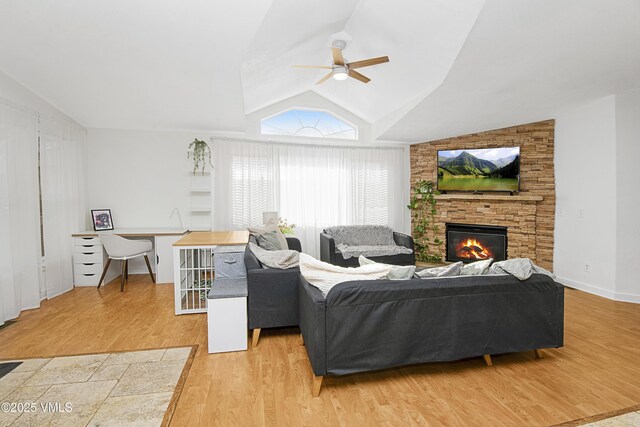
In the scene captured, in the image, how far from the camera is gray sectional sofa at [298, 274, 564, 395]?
6.93ft

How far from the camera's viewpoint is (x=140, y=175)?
542 centimetres

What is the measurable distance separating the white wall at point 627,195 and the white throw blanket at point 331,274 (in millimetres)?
3715

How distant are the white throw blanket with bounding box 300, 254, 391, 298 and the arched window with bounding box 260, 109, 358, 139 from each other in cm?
425

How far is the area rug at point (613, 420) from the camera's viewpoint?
1.85m

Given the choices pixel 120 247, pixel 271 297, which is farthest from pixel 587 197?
pixel 120 247

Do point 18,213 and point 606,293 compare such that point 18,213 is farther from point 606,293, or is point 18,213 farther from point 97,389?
point 606,293

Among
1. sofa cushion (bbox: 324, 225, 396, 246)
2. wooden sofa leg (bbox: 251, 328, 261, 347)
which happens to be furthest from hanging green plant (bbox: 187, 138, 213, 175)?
wooden sofa leg (bbox: 251, 328, 261, 347)

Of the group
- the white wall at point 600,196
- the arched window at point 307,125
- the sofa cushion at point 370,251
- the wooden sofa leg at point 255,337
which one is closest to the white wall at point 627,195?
the white wall at point 600,196

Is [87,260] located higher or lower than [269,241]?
lower

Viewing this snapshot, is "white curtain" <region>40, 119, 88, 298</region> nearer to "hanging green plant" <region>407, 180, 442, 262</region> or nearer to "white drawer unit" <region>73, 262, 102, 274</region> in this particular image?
"white drawer unit" <region>73, 262, 102, 274</region>

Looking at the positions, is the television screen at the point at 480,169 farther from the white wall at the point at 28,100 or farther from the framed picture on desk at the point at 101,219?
the white wall at the point at 28,100

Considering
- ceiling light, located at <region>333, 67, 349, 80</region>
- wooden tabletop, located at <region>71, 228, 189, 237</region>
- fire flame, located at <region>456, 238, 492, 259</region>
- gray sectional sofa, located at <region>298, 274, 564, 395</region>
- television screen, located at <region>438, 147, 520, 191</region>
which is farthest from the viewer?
fire flame, located at <region>456, 238, 492, 259</region>

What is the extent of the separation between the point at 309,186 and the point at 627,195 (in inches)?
183

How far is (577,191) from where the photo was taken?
15.2 feet
